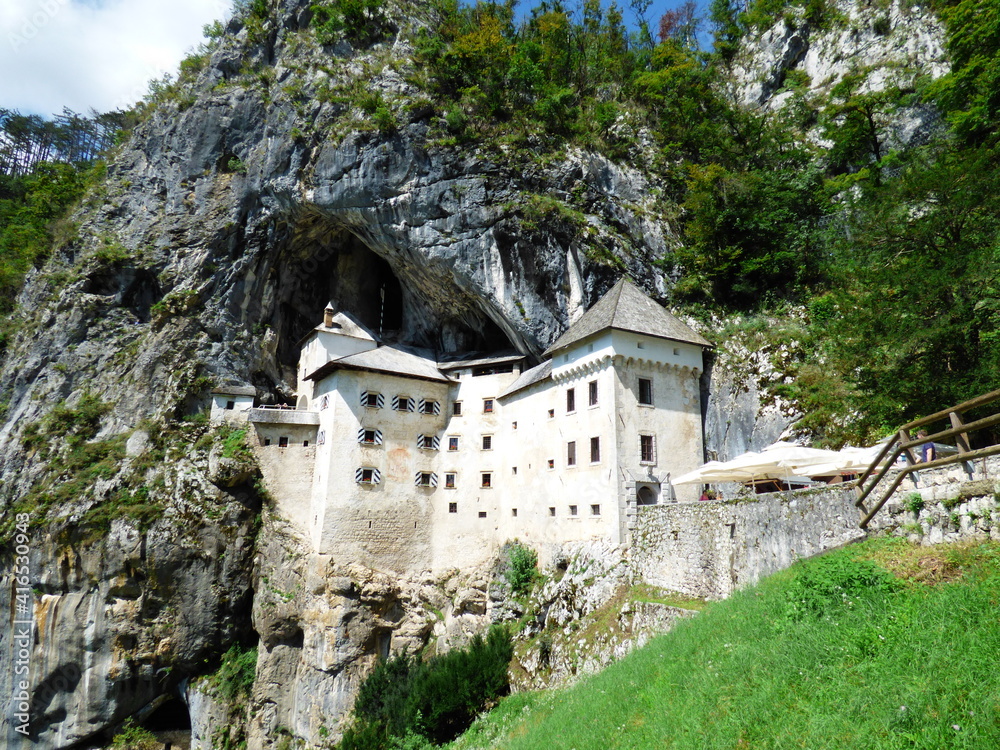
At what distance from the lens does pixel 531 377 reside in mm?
29469

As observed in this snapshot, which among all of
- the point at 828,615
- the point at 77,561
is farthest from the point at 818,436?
the point at 77,561

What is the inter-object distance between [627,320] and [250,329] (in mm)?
23357

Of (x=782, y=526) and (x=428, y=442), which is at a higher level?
(x=428, y=442)

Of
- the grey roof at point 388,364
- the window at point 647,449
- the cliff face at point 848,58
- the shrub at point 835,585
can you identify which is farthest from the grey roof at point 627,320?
the shrub at point 835,585

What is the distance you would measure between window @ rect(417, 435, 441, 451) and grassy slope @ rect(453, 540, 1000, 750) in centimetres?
2142

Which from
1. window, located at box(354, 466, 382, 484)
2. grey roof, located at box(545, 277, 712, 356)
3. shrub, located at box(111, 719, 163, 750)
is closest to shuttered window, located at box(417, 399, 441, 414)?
window, located at box(354, 466, 382, 484)

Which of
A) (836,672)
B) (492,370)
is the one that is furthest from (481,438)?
(836,672)

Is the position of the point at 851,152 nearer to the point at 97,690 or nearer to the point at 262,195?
the point at 262,195

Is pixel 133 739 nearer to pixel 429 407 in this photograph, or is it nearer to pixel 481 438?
pixel 429 407

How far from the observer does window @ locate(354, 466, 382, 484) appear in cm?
3028

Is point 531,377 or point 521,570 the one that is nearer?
point 521,570

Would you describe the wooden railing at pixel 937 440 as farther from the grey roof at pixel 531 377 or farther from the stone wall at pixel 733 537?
the grey roof at pixel 531 377

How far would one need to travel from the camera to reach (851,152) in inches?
1126

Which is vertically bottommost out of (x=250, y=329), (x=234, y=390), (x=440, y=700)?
(x=440, y=700)
